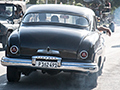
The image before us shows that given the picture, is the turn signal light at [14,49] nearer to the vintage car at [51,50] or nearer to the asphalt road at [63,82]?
the vintage car at [51,50]

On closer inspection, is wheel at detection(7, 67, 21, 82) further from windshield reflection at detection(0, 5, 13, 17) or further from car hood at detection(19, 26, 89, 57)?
windshield reflection at detection(0, 5, 13, 17)

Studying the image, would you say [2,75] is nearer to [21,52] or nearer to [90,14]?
[21,52]

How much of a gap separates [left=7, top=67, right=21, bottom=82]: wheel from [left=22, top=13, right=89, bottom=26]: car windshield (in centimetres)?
124

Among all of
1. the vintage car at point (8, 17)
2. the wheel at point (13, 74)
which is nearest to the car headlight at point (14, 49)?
the wheel at point (13, 74)

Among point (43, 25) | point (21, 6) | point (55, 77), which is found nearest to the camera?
point (43, 25)

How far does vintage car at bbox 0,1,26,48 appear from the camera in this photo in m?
15.1

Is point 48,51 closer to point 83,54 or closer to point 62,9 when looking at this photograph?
point 83,54

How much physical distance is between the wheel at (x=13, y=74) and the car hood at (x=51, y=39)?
47 centimetres

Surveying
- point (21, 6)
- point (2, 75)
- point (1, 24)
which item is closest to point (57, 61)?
point (2, 75)

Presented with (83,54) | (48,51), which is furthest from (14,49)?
(83,54)

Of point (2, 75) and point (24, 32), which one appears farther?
point (2, 75)

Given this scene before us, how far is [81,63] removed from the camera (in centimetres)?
707

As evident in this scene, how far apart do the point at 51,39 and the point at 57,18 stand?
4.00 feet

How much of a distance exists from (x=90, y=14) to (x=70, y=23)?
2.59ft
